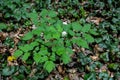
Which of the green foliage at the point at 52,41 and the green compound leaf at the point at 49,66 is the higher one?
the green foliage at the point at 52,41

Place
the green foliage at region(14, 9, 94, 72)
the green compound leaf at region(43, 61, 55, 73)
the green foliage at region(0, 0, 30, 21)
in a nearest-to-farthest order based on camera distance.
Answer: the green compound leaf at region(43, 61, 55, 73), the green foliage at region(14, 9, 94, 72), the green foliage at region(0, 0, 30, 21)

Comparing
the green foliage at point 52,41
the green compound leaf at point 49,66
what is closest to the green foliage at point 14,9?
the green foliage at point 52,41

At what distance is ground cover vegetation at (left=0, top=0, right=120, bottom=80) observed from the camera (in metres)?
3.20

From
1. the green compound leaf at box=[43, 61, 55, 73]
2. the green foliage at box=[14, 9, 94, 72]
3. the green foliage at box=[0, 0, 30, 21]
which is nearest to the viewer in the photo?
the green compound leaf at box=[43, 61, 55, 73]

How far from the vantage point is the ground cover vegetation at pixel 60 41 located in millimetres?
3197

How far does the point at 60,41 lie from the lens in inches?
127

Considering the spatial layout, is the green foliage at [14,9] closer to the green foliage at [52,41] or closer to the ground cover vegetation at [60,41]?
the ground cover vegetation at [60,41]

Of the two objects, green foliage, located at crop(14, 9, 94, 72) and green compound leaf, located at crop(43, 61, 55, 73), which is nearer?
green compound leaf, located at crop(43, 61, 55, 73)

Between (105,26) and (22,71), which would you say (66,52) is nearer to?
(22,71)

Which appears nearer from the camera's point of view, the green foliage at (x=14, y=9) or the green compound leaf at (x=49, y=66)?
the green compound leaf at (x=49, y=66)

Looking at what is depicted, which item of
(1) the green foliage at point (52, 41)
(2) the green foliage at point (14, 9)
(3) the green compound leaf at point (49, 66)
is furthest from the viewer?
(2) the green foliage at point (14, 9)

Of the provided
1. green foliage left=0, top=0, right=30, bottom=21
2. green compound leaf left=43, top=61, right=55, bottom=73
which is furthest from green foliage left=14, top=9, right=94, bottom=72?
green foliage left=0, top=0, right=30, bottom=21

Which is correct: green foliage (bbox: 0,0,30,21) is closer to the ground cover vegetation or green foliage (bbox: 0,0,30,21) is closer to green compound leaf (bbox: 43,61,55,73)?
the ground cover vegetation

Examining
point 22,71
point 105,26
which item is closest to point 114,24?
point 105,26
